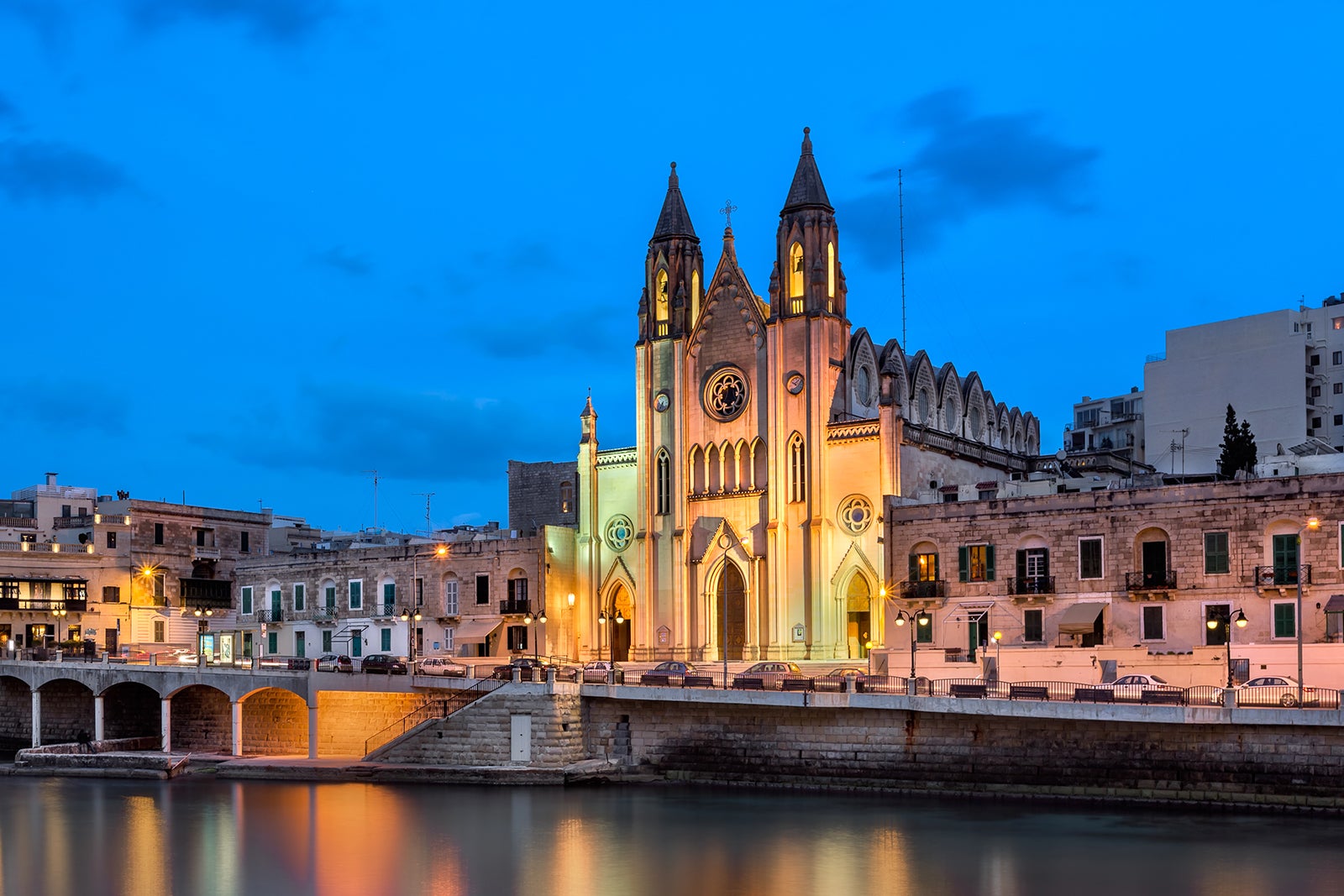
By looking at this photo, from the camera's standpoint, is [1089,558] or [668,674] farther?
[1089,558]

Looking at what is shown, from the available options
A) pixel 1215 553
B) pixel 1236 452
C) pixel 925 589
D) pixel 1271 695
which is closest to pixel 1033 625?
pixel 925 589

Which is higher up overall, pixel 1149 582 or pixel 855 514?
pixel 855 514

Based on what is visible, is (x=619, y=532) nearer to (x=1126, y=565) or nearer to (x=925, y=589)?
(x=925, y=589)

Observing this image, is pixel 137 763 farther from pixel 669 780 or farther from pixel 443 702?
pixel 669 780

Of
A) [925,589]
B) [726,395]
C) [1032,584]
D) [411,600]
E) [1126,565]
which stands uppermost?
[726,395]

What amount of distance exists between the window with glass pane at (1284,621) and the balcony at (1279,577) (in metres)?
0.72

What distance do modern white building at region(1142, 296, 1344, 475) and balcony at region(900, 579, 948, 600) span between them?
33181 mm

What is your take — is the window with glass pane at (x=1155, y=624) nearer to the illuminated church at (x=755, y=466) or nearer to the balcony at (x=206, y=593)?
the illuminated church at (x=755, y=466)

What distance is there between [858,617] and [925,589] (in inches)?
189

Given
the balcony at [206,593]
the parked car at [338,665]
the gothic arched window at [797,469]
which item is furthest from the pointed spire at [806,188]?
the balcony at [206,593]

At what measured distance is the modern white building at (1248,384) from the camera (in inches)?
3718

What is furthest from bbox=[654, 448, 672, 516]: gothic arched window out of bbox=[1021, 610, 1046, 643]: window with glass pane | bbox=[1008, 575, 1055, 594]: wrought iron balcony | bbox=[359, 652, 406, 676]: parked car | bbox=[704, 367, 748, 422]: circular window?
bbox=[1021, 610, 1046, 643]: window with glass pane

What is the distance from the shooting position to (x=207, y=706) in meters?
71.9

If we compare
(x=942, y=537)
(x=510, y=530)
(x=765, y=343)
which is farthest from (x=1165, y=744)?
(x=510, y=530)
